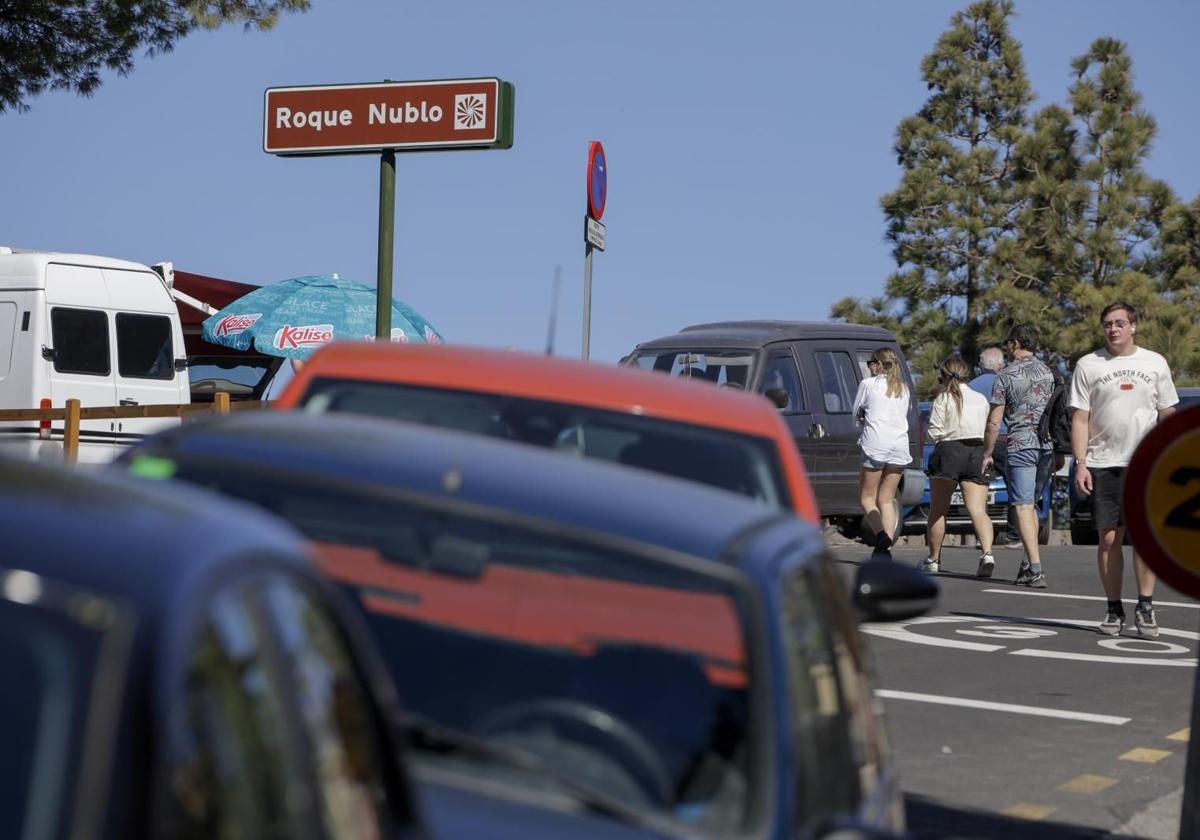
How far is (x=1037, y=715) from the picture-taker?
27.3 ft

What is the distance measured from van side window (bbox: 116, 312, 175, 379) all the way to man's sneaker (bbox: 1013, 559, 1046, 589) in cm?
953

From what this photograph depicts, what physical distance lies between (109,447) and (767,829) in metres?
15.9

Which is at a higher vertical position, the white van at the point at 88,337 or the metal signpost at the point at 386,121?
the metal signpost at the point at 386,121

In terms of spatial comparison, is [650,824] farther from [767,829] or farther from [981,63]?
[981,63]

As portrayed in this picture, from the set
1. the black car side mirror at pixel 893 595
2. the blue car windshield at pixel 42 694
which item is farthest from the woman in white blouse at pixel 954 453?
the blue car windshield at pixel 42 694

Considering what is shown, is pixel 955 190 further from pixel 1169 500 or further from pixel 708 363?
pixel 1169 500

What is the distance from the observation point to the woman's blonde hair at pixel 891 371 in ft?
51.2

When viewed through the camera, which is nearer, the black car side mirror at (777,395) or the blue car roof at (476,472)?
the blue car roof at (476,472)

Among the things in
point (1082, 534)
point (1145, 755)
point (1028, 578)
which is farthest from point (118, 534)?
point (1082, 534)

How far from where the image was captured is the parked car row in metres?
1.68

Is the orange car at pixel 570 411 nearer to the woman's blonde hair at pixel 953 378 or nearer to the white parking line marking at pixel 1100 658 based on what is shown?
the white parking line marking at pixel 1100 658

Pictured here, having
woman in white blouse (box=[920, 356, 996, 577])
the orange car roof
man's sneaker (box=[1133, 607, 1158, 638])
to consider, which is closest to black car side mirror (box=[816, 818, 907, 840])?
the orange car roof

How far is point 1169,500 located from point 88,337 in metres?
15.6

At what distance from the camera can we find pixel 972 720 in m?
8.12
